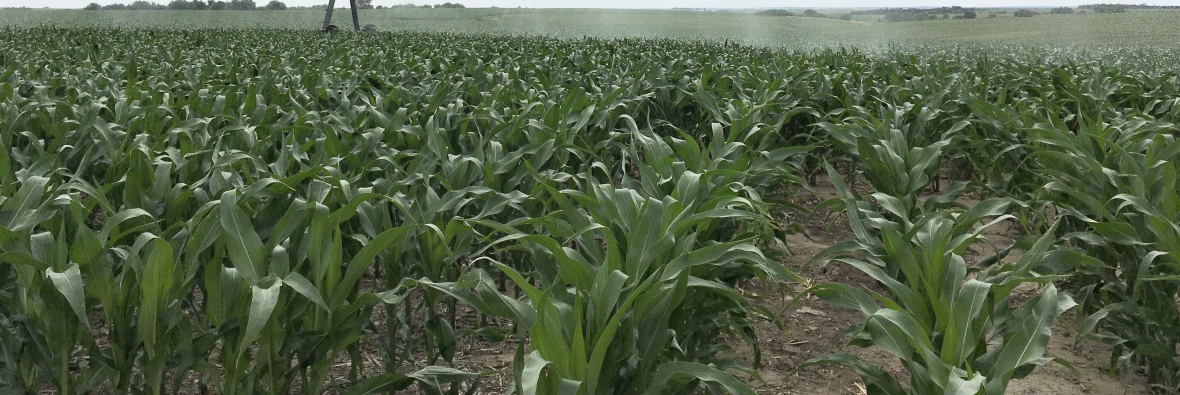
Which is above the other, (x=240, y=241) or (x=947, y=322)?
(x=240, y=241)

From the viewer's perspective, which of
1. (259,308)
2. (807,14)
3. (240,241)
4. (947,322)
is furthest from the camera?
(807,14)

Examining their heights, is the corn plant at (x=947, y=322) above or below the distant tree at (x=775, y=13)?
below

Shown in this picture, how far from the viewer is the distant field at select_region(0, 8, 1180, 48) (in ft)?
54.2

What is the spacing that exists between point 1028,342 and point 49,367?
2008mm

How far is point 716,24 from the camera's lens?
34.6 meters

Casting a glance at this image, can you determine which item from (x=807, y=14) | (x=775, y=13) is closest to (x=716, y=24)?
(x=775, y=13)

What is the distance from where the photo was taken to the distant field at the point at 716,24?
1652cm

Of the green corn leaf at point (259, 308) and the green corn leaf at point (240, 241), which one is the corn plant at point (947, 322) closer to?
the green corn leaf at point (259, 308)

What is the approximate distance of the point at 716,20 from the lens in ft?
122

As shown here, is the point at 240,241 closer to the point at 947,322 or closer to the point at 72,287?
the point at 72,287

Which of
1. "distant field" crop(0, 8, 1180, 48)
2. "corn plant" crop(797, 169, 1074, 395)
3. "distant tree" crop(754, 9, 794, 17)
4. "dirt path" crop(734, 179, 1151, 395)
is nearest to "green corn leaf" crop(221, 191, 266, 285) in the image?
"corn plant" crop(797, 169, 1074, 395)

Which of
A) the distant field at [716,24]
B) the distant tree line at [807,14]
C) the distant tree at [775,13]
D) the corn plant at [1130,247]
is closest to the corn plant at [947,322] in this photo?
the corn plant at [1130,247]

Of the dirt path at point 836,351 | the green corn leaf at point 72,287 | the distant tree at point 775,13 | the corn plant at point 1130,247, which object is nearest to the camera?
the green corn leaf at point 72,287

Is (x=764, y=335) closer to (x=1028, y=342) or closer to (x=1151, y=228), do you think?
(x=1151, y=228)
